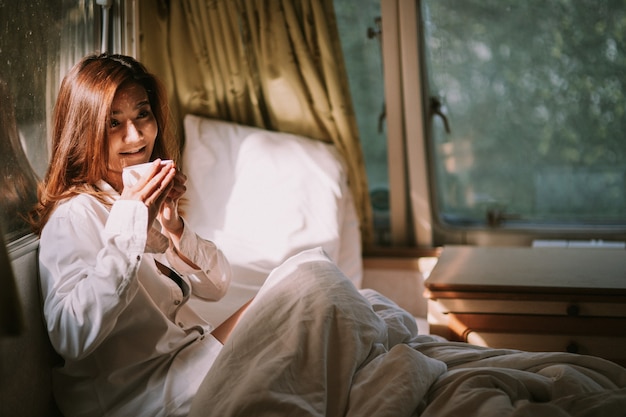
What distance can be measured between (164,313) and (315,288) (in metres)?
0.37

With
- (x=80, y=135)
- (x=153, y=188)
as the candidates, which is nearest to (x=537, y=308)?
(x=153, y=188)

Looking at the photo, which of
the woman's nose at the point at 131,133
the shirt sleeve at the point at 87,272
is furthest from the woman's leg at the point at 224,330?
the woman's nose at the point at 131,133

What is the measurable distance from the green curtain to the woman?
777 mm

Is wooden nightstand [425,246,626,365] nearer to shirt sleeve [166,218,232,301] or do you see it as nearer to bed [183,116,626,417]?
bed [183,116,626,417]

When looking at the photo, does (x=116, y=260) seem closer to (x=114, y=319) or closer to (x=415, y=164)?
(x=114, y=319)

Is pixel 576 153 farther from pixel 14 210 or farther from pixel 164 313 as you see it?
pixel 14 210

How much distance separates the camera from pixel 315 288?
148 centimetres

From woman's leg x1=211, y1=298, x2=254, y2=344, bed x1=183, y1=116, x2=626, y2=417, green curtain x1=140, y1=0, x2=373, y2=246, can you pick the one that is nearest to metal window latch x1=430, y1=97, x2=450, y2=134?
green curtain x1=140, y1=0, x2=373, y2=246

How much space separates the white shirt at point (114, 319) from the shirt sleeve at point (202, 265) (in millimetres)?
76

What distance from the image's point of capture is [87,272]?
138 centimetres

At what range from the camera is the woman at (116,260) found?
1357mm

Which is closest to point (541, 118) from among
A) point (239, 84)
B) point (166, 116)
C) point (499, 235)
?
point (499, 235)

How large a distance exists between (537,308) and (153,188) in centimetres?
108

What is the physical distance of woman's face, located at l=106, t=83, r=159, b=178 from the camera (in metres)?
1.66
